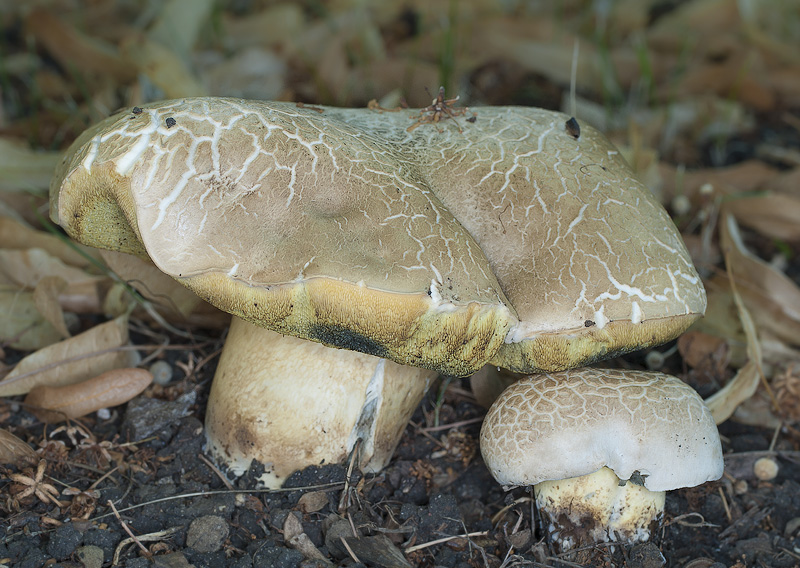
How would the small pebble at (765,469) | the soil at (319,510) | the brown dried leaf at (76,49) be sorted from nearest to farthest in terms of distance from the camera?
the soil at (319,510) < the small pebble at (765,469) < the brown dried leaf at (76,49)

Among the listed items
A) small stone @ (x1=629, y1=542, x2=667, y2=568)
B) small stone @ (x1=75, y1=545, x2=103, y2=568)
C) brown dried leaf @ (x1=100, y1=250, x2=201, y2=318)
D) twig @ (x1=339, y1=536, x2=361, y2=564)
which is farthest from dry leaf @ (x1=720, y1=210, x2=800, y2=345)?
small stone @ (x1=75, y1=545, x2=103, y2=568)

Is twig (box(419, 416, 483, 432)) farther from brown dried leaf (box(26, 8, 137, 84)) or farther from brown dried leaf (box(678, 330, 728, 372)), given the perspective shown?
brown dried leaf (box(26, 8, 137, 84))

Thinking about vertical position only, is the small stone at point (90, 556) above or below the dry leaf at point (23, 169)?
below

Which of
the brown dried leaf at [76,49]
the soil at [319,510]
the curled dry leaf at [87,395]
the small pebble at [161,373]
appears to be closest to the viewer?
the soil at [319,510]

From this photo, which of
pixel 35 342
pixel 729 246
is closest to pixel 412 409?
pixel 35 342

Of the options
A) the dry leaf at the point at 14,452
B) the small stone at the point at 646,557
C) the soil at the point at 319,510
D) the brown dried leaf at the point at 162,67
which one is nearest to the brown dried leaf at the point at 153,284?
the soil at the point at 319,510

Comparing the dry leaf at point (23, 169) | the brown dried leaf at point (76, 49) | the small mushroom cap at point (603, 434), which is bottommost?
the small mushroom cap at point (603, 434)

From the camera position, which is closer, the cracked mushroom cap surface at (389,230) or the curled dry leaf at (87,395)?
the cracked mushroom cap surface at (389,230)

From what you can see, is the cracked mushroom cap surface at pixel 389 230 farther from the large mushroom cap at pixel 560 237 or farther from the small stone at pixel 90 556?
the small stone at pixel 90 556
